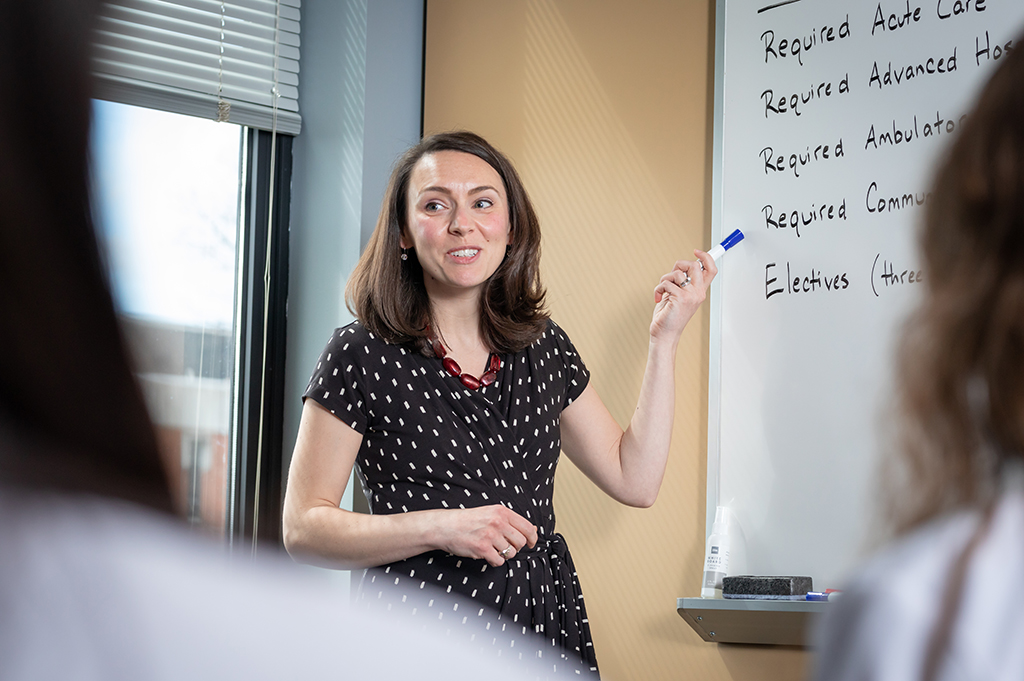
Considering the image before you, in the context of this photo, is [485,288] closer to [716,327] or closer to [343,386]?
[343,386]

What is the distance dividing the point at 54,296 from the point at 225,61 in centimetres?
199

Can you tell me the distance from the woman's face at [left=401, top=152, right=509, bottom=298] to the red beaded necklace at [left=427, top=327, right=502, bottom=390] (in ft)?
0.29

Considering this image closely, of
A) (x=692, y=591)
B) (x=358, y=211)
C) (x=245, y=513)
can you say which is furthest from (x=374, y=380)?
(x=245, y=513)

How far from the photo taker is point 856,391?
1397 mm

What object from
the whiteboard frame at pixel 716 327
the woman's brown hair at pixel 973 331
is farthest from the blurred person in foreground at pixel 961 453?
the whiteboard frame at pixel 716 327

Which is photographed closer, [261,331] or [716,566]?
[716,566]

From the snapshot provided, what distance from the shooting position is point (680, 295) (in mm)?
1468

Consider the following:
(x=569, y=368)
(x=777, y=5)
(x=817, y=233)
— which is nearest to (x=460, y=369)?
(x=569, y=368)

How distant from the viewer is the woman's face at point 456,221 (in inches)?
54.3

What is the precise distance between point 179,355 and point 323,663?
6.35 ft

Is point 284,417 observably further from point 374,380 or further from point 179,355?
point 374,380

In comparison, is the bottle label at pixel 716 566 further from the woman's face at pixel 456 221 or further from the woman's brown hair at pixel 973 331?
the woman's brown hair at pixel 973 331

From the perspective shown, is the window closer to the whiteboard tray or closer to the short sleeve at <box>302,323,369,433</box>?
the short sleeve at <box>302,323,369,433</box>

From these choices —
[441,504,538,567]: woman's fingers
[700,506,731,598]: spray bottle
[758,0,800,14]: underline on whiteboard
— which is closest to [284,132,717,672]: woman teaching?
[441,504,538,567]: woman's fingers
